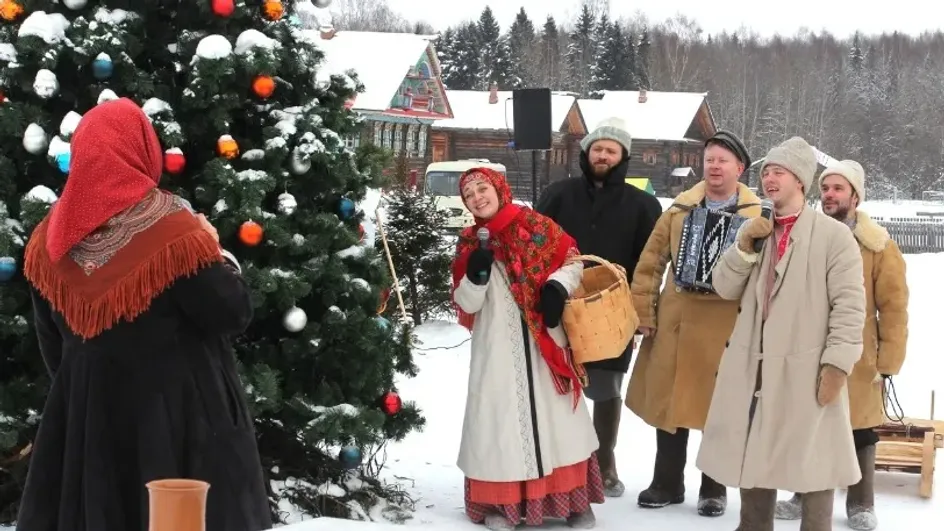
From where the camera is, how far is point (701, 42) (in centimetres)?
→ 7656

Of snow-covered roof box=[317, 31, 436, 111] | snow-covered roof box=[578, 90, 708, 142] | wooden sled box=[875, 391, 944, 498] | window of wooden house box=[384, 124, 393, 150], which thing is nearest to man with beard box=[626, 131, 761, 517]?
wooden sled box=[875, 391, 944, 498]

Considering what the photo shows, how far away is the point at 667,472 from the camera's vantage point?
5.50 metres

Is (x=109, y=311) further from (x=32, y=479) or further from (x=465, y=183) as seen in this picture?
(x=465, y=183)

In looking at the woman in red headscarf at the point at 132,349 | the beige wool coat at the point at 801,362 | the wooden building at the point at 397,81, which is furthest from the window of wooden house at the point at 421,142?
the woman in red headscarf at the point at 132,349

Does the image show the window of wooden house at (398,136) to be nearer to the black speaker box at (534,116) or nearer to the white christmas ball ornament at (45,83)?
the black speaker box at (534,116)

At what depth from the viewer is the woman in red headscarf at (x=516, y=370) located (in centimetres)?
482

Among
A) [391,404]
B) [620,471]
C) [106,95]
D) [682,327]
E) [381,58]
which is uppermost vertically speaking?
[381,58]

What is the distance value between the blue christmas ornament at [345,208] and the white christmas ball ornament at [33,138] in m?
1.26

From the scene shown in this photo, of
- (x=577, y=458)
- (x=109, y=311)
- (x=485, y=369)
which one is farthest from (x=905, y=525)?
(x=109, y=311)

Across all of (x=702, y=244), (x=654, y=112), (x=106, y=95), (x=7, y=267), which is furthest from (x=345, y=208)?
(x=654, y=112)

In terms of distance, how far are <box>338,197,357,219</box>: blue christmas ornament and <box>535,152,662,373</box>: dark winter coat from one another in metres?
1.35

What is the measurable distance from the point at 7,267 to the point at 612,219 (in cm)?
293

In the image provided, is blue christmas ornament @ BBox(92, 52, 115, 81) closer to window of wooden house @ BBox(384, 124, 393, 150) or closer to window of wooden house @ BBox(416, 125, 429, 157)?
window of wooden house @ BBox(384, 124, 393, 150)

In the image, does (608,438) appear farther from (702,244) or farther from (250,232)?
(250,232)
